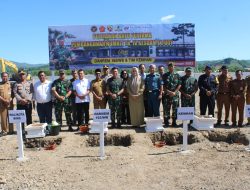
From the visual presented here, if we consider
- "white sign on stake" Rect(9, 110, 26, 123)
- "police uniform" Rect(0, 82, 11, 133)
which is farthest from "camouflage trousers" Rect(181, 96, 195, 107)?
"police uniform" Rect(0, 82, 11, 133)

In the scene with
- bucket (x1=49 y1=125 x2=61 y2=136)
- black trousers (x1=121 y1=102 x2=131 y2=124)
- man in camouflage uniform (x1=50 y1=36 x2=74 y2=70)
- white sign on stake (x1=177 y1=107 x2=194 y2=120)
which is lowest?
bucket (x1=49 y1=125 x2=61 y2=136)

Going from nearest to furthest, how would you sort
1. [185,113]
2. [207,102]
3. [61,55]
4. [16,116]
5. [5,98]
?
[16,116] → [185,113] → [5,98] → [207,102] → [61,55]

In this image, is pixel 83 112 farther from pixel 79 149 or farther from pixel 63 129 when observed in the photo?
pixel 79 149

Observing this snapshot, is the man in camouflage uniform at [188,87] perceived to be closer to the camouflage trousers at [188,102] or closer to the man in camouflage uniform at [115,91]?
the camouflage trousers at [188,102]

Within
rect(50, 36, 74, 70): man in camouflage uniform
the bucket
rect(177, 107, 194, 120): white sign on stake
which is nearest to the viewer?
→ rect(177, 107, 194, 120): white sign on stake

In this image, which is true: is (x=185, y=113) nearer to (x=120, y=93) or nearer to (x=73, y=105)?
(x=120, y=93)

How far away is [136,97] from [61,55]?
4.72m

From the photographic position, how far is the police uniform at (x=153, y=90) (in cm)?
983

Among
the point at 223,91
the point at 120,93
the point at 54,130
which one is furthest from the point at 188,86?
the point at 54,130

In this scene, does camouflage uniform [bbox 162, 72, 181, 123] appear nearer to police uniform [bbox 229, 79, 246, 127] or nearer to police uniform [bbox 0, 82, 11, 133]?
police uniform [bbox 229, 79, 246, 127]

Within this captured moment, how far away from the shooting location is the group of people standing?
378 inches

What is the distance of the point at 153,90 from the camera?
32.4 feet

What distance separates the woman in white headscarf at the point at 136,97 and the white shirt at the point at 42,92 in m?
2.23

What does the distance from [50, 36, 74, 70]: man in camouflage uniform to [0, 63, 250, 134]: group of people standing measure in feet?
11.9
